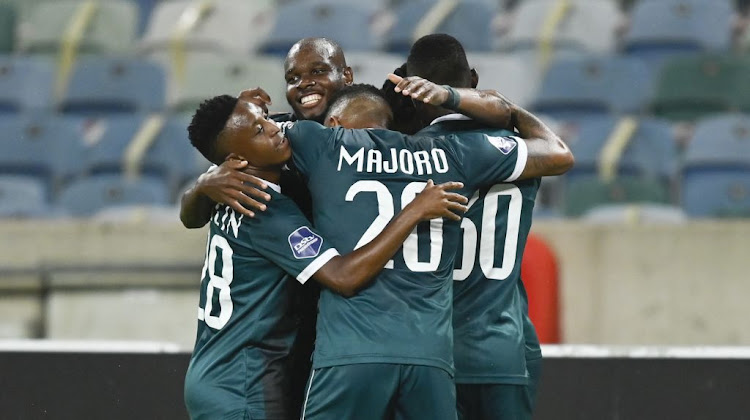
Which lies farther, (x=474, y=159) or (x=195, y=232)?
(x=195, y=232)

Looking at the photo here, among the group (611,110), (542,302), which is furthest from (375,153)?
(611,110)

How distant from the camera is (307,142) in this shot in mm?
3340

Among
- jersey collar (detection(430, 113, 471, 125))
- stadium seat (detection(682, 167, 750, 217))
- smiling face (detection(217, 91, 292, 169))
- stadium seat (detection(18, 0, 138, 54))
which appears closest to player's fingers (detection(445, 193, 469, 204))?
jersey collar (detection(430, 113, 471, 125))

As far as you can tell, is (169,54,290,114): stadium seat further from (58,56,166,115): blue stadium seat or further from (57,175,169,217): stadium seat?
(57,175,169,217): stadium seat

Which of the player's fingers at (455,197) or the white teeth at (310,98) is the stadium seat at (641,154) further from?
the player's fingers at (455,197)

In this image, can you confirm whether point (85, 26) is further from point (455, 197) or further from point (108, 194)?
point (455, 197)

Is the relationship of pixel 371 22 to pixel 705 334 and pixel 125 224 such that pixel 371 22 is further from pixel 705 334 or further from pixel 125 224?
pixel 705 334

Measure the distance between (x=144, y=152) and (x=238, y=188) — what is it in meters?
4.53

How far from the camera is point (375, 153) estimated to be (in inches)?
130

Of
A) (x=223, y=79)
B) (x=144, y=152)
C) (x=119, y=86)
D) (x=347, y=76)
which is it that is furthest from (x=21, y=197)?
(x=347, y=76)

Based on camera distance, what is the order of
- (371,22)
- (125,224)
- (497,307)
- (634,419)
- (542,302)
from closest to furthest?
1. (497,307)
2. (634,419)
3. (542,302)
4. (125,224)
5. (371,22)

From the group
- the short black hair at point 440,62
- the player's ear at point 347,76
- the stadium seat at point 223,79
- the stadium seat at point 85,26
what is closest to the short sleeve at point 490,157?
the short black hair at point 440,62

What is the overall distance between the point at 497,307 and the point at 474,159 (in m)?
0.48

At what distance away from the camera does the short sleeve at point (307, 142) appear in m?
3.33
